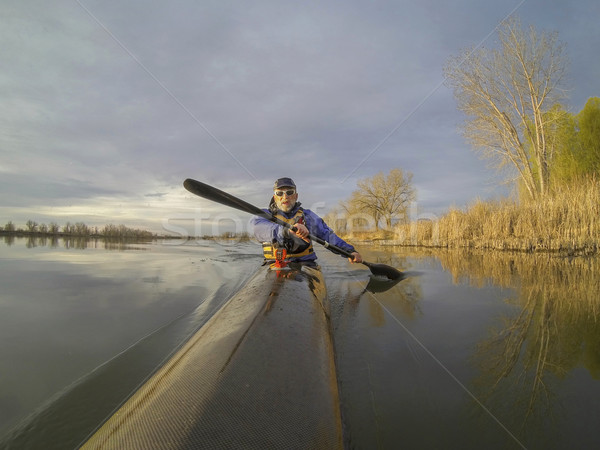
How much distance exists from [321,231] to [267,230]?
5.70 ft

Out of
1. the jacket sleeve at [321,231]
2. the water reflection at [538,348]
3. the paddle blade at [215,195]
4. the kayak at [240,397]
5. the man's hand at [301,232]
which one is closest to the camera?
the kayak at [240,397]

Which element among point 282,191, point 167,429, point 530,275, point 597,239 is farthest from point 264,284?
point 597,239

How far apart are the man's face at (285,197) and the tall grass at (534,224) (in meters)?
9.44

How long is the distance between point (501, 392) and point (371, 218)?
4027 centimetres

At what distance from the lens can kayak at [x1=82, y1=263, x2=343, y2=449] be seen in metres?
0.95

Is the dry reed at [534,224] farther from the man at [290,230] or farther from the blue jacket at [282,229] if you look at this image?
the man at [290,230]

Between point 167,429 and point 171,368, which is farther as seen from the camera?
point 171,368

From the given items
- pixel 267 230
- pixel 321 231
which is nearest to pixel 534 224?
pixel 321 231

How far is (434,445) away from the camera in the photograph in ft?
4.56

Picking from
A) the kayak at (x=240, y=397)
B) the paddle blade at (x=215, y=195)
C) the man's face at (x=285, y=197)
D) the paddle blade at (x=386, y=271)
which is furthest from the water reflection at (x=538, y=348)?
the man's face at (x=285, y=197)

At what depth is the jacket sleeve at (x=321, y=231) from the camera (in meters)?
5.89

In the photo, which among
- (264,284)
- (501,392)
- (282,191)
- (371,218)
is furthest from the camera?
(371,218)

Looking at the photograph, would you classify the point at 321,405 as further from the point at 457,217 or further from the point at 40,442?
the point at 457,217

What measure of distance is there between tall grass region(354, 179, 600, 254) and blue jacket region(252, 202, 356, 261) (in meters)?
8.40
